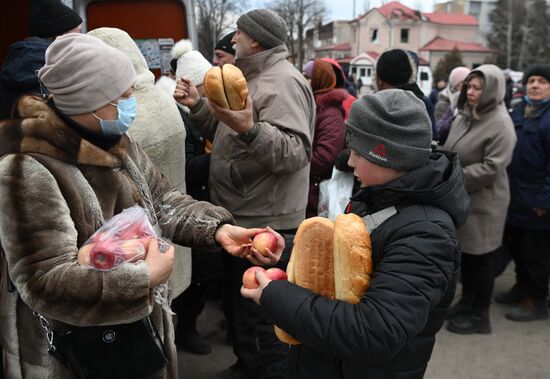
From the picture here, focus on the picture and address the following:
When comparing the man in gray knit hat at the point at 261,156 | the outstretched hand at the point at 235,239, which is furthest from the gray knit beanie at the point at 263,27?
the outstretched hand at the point at 235,239

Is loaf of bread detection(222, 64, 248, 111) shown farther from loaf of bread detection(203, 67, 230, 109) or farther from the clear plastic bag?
the clear plastic bag

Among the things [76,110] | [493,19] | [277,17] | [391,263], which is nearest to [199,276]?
[277,17]

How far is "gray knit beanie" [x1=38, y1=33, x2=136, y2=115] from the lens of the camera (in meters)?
1.74

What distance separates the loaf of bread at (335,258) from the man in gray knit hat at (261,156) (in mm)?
1123

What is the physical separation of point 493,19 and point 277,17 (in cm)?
6971

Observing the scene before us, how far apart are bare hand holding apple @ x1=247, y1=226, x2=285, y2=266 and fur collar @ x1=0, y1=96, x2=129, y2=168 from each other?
69 centimetres

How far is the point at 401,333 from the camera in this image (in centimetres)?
153

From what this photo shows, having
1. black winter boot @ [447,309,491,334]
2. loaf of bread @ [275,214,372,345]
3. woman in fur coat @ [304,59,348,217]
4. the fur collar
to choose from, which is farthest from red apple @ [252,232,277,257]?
black winter boot @ [447,309,491,334]

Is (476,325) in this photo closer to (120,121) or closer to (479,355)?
(479,355)

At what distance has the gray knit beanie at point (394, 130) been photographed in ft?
5.57

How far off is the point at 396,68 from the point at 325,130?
2.40 feet

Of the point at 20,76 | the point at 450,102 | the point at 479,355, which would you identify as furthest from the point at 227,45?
the point at 450,102

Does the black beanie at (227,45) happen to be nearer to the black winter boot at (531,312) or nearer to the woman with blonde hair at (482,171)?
the woman with blonde hair at (482,171)

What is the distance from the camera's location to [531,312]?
454 cm
